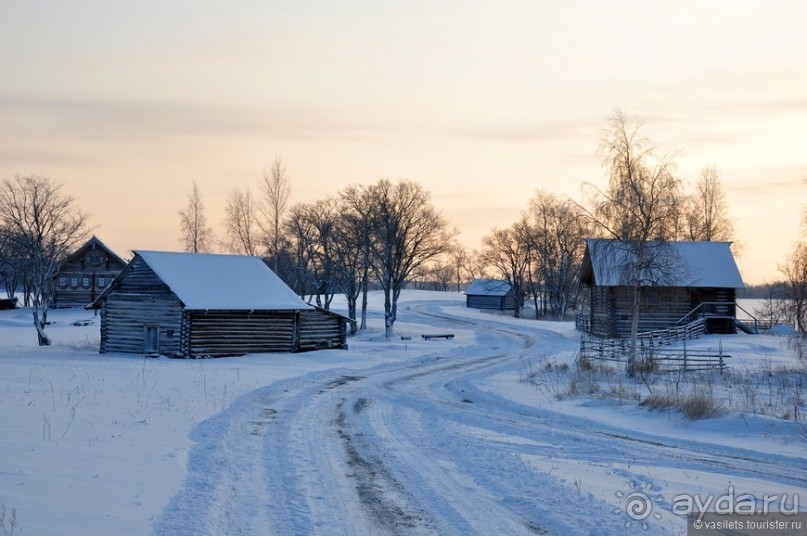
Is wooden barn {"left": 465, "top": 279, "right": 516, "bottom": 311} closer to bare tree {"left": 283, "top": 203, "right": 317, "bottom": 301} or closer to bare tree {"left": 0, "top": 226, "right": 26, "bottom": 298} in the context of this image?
bare tree {"left": 283, "top": 203, "right": 317, "bottom": 301}

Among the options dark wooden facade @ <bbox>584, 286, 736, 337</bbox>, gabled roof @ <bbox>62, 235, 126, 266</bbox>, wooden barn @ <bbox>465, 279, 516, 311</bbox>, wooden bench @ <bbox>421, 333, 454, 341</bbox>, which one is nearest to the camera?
dark wooden facade @ <bbox>584, 286, 736, 337</bbox>

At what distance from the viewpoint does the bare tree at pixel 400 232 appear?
55.0 metres

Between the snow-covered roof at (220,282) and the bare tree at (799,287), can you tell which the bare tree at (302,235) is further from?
the bare tree at (799,287)

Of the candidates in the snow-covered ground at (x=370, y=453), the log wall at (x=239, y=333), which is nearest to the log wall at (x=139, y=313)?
the log wall at (x=239, y=333)

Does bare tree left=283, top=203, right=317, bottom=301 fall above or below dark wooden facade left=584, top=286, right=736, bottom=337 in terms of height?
above

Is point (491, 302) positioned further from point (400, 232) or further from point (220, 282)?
point (220, 282)

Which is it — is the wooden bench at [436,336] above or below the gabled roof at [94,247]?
below

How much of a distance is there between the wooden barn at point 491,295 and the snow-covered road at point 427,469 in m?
81.6

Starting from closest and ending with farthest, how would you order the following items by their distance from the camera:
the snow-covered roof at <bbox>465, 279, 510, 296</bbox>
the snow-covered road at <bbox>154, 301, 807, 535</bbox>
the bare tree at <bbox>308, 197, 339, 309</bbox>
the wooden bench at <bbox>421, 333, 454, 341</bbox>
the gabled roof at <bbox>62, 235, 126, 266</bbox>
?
1. the snow-covered road at <bbox>154, 301, 807, 535</bbox>
2. the wooden bench at <bbox>421, 333, 454, 341</bbox>
3. the bare tree at <bbox>308, 197, 339, 309</bbox>
4. the gabled roof at <bbox>62, 235, 126, 266</bbox>
5. the snow-covered roof at <bbox>465, 279, 510, 296</bbox>

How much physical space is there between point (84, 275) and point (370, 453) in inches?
2819

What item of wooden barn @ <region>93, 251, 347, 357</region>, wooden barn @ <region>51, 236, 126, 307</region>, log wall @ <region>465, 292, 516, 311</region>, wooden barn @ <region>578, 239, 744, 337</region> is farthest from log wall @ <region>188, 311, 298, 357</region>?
log wall @ <region>465, 292, 516, 311</region>

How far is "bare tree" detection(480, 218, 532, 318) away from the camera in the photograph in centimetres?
8838

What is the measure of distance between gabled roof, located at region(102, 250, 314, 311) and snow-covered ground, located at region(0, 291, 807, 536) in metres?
10.1

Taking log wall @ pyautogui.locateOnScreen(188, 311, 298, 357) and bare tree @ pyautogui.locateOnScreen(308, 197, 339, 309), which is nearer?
log wall @ pyautogui.locateOnScreen(188, 311, 298, 357)
